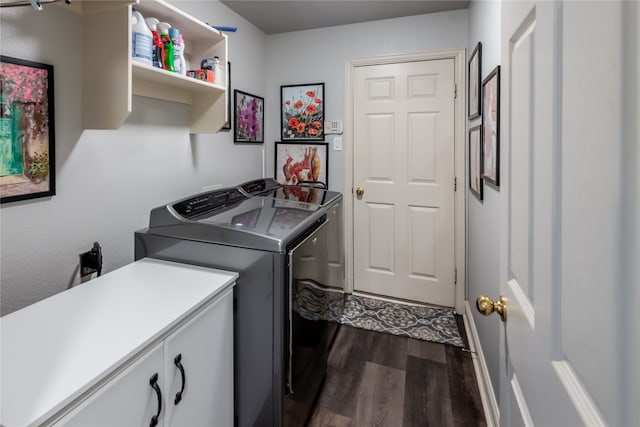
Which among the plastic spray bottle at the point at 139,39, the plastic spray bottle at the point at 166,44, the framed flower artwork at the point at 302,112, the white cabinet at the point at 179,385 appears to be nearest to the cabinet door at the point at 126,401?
the white cabinet at the point at 179,385

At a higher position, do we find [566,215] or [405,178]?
[405,178]

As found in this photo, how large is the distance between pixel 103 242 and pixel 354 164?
205 cm

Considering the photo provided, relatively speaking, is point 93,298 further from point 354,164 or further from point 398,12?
point 398,12

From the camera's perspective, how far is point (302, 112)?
307cm

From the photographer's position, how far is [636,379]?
0.32 meters

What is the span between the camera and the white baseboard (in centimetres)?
160

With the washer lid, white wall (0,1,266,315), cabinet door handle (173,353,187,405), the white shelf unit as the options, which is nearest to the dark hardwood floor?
cabinet door handle (173,353,187,405)

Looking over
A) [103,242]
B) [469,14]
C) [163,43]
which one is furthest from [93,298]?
[469,14]

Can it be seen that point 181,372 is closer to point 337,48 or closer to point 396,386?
point 396,386

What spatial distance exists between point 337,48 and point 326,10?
1.21 ft

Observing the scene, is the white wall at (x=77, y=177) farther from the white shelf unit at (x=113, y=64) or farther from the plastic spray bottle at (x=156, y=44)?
the plastic spray bottle at (x=156, y=44)

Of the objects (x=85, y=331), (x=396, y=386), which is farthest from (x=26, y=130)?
(x=396, y=386)

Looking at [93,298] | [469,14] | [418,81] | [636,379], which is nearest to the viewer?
[636,379]

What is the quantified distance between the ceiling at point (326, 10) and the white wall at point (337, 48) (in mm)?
74
